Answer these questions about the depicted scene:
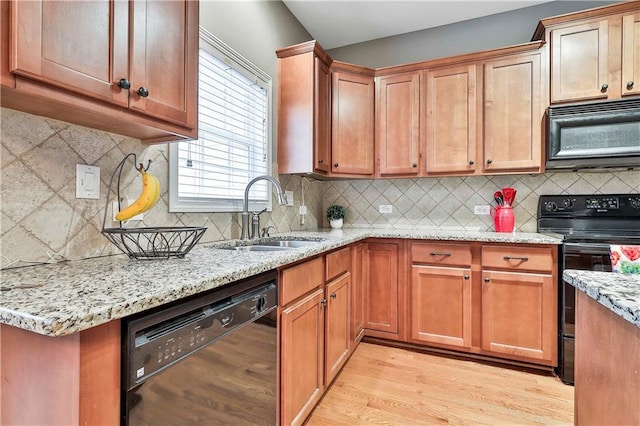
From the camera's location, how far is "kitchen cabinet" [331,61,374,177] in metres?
2.79

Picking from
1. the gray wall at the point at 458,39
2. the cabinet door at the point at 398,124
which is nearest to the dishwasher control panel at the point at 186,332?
the cabinet door at the point at 398,124

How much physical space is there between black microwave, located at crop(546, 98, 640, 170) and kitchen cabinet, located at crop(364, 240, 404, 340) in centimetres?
134

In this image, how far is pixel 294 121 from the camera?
2588 mm

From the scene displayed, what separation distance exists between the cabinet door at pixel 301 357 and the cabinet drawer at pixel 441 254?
41.0 inches

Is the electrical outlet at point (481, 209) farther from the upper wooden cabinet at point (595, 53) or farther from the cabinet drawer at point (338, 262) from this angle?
the cabinet drawer at point (338, 262)

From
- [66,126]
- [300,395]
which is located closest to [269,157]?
[66,126]

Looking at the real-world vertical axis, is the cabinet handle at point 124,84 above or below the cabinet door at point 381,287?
above

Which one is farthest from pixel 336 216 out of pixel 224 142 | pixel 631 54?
pixel 631 54

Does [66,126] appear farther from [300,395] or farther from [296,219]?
[296,219]

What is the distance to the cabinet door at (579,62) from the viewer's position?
2229mm

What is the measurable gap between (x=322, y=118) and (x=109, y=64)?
6.02 feet

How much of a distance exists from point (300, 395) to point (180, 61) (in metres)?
1.55

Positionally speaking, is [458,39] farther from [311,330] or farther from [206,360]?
[206,360]

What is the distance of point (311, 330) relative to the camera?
1.62 m
